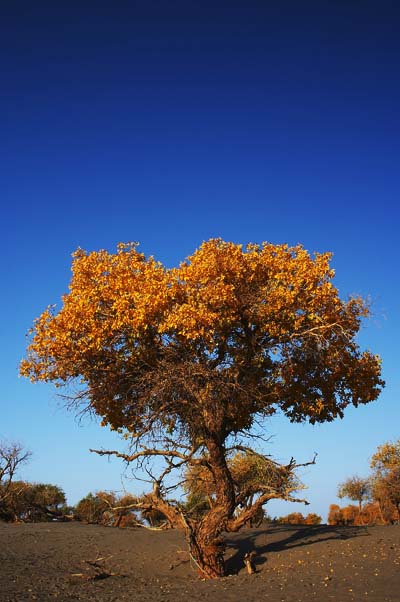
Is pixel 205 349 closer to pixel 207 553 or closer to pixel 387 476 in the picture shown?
pixel 207 553

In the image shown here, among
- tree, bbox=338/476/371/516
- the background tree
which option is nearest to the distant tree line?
tree, bbox=338/476/371/516

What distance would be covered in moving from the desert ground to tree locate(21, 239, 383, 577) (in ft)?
5.92

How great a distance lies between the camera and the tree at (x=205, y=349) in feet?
56.9

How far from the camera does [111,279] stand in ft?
60.3

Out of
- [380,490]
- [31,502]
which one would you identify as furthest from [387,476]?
[31,502]

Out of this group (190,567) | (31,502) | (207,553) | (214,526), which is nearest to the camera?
(207,553)

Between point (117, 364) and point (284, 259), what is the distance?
6481mm

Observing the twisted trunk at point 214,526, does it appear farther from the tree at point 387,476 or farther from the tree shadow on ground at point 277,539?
the tree at point 387,476

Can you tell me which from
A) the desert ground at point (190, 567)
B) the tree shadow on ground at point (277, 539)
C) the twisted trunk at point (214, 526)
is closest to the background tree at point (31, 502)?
the desert ground at point (190, 567)

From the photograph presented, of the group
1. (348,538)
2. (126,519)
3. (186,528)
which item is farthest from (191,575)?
(126,519)

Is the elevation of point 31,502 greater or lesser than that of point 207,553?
greater

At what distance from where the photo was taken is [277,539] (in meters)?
21.0

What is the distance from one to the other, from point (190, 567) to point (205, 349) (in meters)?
7.08

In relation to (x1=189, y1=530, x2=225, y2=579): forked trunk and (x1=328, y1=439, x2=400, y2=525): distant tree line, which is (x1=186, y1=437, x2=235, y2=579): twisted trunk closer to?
(x1=189, y1=530, x2=225, y2=579): forked trunk
